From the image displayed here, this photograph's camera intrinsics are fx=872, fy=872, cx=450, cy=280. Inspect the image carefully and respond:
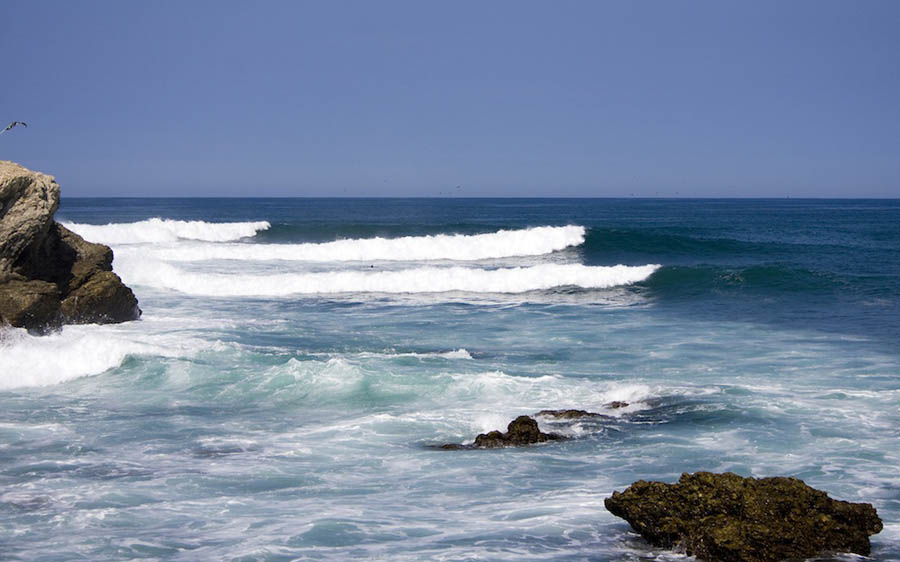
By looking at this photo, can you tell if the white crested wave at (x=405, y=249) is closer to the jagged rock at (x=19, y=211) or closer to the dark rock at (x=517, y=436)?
the jagged rock at (x=19, y=211)

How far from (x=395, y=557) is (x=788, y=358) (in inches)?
434

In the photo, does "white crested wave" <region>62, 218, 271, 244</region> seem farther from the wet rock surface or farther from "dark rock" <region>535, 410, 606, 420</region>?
the wet rock surface

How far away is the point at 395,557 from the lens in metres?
7.08

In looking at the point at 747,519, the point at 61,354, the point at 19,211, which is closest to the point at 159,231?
the point at 19,211

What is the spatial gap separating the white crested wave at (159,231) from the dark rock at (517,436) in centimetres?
3908

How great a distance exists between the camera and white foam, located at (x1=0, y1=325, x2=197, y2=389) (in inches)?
552

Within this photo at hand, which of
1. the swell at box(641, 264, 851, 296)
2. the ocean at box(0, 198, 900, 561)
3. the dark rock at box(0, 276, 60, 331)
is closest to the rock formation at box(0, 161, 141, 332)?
the dark rock at box(0, 276, 60, 331)

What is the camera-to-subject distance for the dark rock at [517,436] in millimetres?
10305

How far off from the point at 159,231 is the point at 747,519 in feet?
154

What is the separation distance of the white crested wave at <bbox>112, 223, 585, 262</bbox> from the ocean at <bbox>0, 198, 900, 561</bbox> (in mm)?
10475

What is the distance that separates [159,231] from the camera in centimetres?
4956

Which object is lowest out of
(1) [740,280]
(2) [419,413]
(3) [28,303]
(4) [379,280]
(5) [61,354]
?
(2) [419,413]

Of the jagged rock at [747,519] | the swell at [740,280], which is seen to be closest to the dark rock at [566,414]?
the jagged rock at [747,519]

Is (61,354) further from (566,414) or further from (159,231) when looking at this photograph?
(159,231)
